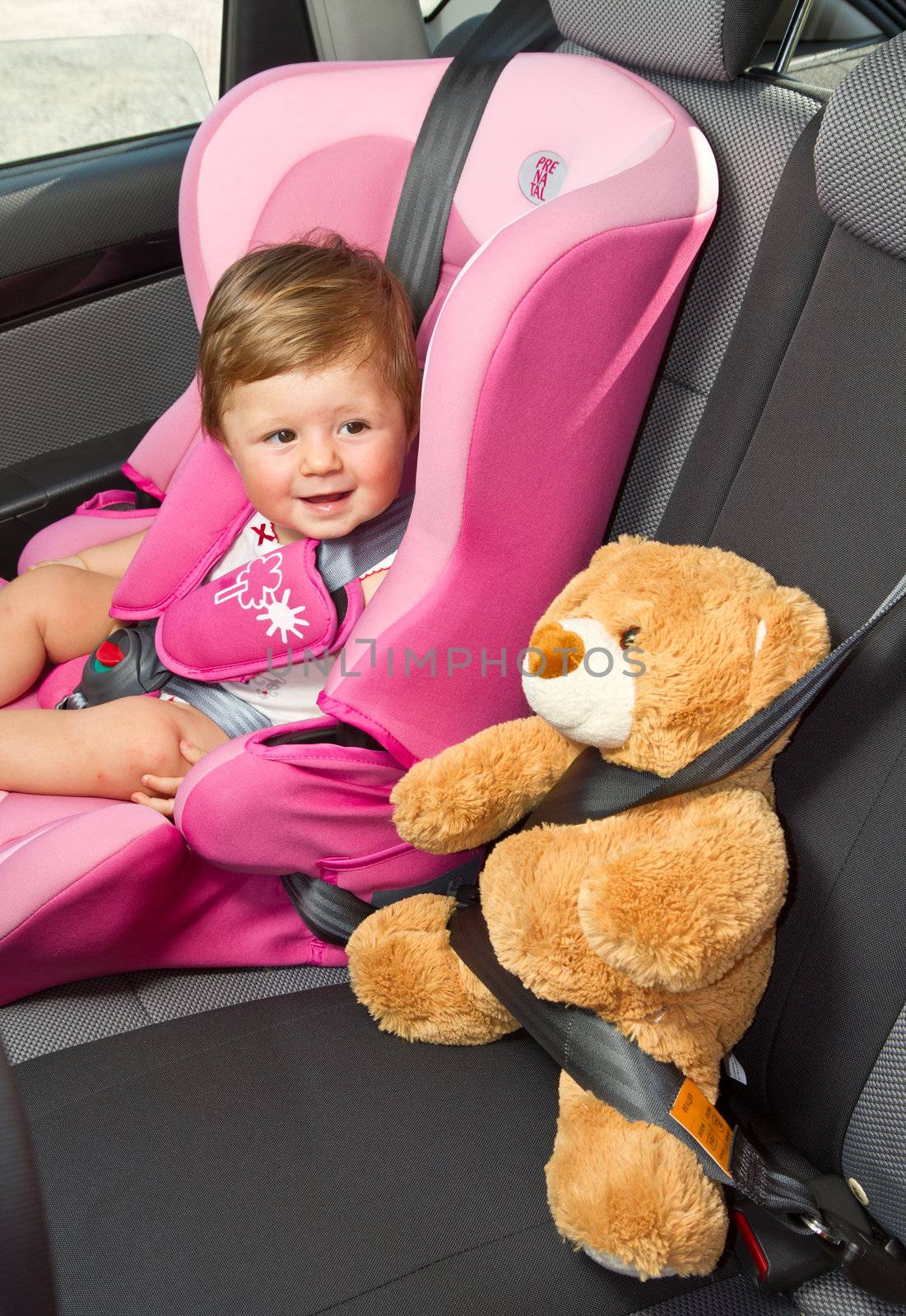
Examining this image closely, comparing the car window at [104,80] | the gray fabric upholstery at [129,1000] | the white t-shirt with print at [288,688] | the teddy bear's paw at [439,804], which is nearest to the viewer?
the teddy bear's paw at [439,804]

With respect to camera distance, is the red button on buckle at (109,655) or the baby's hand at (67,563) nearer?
the red button on buckle at (109,655)

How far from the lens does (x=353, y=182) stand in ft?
4.47

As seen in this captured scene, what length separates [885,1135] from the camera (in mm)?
912

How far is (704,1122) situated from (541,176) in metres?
0.92

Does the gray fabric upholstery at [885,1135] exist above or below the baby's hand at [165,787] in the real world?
above

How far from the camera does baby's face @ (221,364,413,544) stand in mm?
1228

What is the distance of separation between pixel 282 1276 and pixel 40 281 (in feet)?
4.58

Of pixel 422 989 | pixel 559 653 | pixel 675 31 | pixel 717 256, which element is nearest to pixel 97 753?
pixel 422 989

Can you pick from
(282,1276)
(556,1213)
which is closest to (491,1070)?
(556,1213)

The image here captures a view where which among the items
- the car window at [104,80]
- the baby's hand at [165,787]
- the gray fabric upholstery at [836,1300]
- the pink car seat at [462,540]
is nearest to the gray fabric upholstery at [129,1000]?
the pink car seat at [462,540]

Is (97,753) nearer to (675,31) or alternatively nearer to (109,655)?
(109,655)

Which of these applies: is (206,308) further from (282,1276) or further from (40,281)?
(282,1276)

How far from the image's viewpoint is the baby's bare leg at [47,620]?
1.47 meters

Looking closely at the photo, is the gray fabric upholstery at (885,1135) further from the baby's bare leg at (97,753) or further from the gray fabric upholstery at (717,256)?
the baby's bare leg at (97,753)
